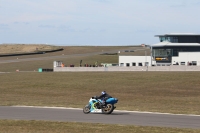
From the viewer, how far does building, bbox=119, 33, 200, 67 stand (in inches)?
3745

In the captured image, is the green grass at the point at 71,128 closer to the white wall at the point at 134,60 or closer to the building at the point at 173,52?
the building at the point at 173,52

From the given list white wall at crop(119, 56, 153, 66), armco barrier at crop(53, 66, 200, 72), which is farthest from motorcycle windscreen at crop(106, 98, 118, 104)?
white wall at crop(119, 56, 153, 66)

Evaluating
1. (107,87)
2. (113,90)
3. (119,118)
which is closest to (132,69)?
(107,87)

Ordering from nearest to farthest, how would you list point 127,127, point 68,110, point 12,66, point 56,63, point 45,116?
point 127,127 < point 45,116 < point 68,110 < point 56,63 < point 12,66

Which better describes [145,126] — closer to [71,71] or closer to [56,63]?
[71,71]

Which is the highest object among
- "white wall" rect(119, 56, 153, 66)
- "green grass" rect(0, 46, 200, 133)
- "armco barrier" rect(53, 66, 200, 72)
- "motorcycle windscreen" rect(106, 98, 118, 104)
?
"white wall" rect(119, 56, 153, 66)

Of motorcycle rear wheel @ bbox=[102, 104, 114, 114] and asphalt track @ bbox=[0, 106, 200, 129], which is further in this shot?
motorcycle rear wheel @ bbox=[102, 104, 114, 114]

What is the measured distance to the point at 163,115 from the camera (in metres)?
26.3

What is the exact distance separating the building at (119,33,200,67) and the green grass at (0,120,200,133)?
75.4m

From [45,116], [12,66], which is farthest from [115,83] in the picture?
[12,66]

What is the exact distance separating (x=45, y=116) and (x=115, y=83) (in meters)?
35.1

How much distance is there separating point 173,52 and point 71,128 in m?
81.9

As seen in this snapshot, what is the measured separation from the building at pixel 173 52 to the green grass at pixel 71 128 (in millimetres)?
75416

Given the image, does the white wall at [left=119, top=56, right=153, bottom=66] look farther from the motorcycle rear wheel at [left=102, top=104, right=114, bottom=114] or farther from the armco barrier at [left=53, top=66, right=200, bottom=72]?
the motorcycle rear wheel at [left=102, top=104, right=114, bottom=114]
